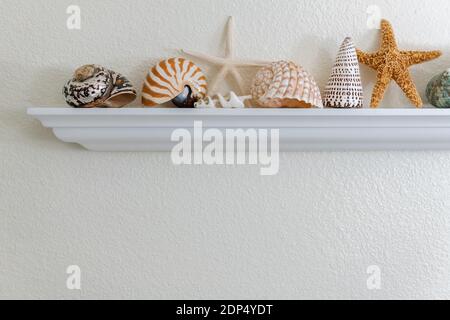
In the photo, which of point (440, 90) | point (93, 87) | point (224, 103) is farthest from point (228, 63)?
point (440, 90)

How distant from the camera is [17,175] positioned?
2.60 feet

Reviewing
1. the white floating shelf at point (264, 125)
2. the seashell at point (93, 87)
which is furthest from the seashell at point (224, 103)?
the seashell at point (93, 87)

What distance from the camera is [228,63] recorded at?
0.77 meters

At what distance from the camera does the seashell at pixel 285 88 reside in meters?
0.69

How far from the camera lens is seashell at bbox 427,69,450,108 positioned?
73 cm

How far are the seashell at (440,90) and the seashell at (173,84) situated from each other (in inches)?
14.8

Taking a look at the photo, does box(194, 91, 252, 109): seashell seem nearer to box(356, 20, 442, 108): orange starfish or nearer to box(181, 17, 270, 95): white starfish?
box(181, 17, 270, 95): white starfish

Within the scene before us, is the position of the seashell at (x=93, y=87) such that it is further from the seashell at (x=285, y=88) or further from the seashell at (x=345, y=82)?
the seashell at (x=345, y=82)

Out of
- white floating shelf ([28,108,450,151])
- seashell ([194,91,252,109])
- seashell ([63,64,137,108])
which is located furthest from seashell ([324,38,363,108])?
seashell ([63,64,137,108])

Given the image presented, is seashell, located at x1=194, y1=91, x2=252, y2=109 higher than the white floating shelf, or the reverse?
seashell, located at x1=194, y1=91, x2=252, y2=109

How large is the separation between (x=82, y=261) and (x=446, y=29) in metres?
0.75

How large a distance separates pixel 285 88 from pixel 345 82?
0.10m

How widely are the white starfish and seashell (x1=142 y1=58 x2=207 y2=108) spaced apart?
0.04 meters

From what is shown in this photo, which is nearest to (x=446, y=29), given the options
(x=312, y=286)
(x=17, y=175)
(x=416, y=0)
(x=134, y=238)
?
(x=416, y=0)
